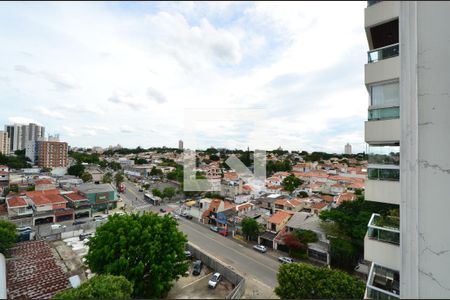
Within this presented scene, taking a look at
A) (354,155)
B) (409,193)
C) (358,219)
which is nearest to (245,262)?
(358,219)

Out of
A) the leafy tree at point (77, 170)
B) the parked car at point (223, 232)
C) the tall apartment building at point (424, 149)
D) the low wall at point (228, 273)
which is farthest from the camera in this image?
the leafy tree at point (77, 170)

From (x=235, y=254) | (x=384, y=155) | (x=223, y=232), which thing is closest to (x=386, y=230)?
(x=384, y=155)

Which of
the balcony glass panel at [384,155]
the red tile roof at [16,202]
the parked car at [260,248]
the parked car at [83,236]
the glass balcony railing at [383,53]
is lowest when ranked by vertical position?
the parked car at [260,248]

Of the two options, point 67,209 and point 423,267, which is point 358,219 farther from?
point 67,209

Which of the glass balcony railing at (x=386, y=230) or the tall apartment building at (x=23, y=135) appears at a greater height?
the tall apartment building at (x=23, y=135)

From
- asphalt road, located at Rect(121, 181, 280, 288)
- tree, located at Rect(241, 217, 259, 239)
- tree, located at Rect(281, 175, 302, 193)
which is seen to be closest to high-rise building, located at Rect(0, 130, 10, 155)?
asphalt road, located at Rect(121, 181, 280, 288)

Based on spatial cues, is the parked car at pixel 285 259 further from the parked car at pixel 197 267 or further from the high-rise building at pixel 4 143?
the high-rise building at pixel 4 143

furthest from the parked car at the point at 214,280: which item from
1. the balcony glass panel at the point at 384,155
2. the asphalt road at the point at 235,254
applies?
the balcony glass panel at the point at 384,155

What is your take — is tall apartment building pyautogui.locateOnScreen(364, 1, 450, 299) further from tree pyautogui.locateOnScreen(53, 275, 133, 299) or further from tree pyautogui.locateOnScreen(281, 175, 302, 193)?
tree pyautogui.locateOnScreen(281, 175, 302, 193)
